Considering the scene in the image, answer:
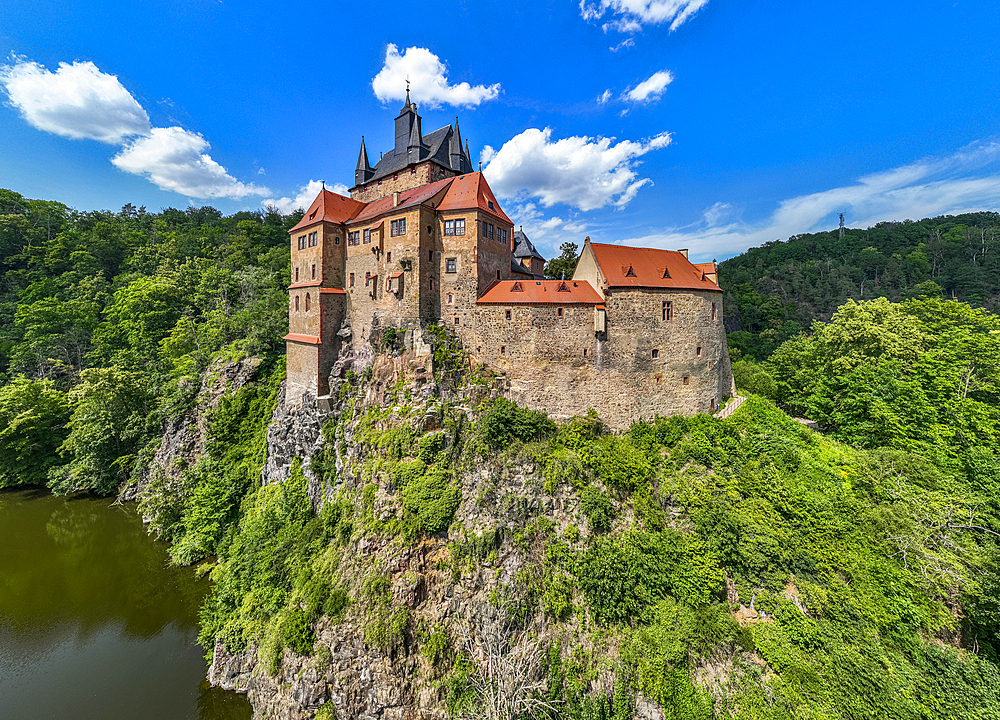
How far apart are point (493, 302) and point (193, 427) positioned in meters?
26.6

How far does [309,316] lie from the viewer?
26.7 m

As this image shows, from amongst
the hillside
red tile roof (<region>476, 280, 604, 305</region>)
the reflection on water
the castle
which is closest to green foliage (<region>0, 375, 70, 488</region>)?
the reflection on water

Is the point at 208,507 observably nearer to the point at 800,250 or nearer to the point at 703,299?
the point at 703,299

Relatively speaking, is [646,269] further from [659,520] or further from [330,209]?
[330,209]

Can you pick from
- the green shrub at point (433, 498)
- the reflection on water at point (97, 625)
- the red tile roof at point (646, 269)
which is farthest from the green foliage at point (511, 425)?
the reflection on water at point (97, 625)

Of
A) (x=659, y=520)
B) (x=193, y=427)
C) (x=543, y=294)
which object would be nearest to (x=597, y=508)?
(x=659, y=520)

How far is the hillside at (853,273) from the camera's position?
166 ft

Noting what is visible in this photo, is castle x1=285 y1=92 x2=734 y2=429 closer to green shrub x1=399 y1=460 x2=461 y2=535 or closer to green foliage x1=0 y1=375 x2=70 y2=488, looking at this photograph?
green shrub x1=399 y1=460 x2=461 y2=535

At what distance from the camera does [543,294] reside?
21766 mm

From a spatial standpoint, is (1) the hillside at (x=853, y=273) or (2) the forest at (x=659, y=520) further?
(1) the hillside at (x=853, y=273)

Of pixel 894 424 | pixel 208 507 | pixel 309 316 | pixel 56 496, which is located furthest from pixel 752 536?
pixel 56 496

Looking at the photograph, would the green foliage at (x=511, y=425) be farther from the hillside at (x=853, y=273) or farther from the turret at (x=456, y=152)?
the hillside at (x=853, y=273)

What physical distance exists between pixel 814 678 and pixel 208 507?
33719 mm

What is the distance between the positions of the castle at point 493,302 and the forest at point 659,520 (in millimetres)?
2042
